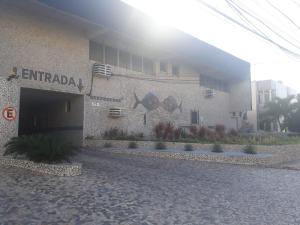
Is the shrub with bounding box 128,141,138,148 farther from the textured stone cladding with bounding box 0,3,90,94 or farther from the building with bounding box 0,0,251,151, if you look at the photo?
the textured stone cladding with bounding box 0,3,90,94

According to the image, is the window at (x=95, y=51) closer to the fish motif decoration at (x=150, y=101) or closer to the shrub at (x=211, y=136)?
the fish motif decoration at (x=150, y=101)

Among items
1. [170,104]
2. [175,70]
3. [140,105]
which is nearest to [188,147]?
[140,105]

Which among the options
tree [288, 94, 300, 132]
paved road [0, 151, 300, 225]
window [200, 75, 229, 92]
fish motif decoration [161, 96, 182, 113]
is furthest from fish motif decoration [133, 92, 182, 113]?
tree [288, 94, 300, 132]

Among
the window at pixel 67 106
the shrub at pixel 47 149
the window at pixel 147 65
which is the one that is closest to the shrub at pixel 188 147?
the shrub at pixel 47 149

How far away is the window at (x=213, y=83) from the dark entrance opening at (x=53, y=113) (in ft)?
43.0

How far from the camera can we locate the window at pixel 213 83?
90.6ft

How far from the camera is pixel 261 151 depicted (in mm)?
13875

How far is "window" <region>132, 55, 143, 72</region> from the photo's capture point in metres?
20.4

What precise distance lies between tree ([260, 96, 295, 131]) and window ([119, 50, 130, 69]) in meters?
23.9

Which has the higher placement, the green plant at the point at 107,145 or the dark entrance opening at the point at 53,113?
the dark entrance opening at the point at 53,113

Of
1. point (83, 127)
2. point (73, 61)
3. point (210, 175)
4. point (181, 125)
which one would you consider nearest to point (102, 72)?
point (73, 61)

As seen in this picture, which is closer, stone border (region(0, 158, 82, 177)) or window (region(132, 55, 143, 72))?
stone border (region(0, 158, 82, 177))

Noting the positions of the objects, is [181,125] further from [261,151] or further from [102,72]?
[261,151]

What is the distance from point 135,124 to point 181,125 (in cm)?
498
